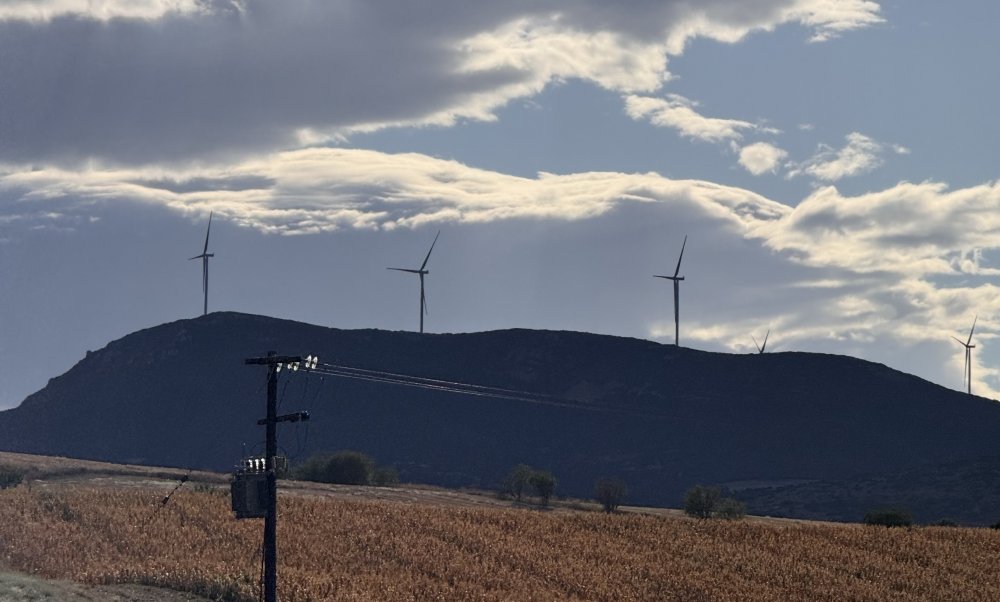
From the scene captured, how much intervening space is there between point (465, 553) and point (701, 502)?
2050 inches

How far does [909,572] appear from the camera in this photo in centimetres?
6475

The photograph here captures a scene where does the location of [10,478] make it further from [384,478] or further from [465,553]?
[384,478]

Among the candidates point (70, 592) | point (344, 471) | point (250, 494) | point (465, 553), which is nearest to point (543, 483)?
point (344, 471)

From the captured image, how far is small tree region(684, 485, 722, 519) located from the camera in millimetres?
109875

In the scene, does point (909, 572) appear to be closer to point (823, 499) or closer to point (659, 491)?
point (823, 499)

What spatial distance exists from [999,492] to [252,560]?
12502 cm

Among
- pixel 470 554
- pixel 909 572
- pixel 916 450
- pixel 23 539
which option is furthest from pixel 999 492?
pixel 23 539

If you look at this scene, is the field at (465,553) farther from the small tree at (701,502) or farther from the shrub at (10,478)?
the small tree at (701,502)

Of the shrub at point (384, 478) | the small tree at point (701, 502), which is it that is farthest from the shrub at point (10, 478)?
the small tree at point (701, 502)

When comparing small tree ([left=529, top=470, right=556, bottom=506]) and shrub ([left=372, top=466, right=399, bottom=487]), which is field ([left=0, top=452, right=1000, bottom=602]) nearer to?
small tree ([left=529, top=470, right=556, bottom=506])

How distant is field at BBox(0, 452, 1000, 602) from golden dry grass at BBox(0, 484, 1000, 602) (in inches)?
3.9

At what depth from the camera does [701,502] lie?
111 meters

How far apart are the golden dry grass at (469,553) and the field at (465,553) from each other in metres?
0.10

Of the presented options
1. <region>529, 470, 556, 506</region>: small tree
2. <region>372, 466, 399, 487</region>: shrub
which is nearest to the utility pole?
<region>529, 470, 556, 506</region>: small tree
